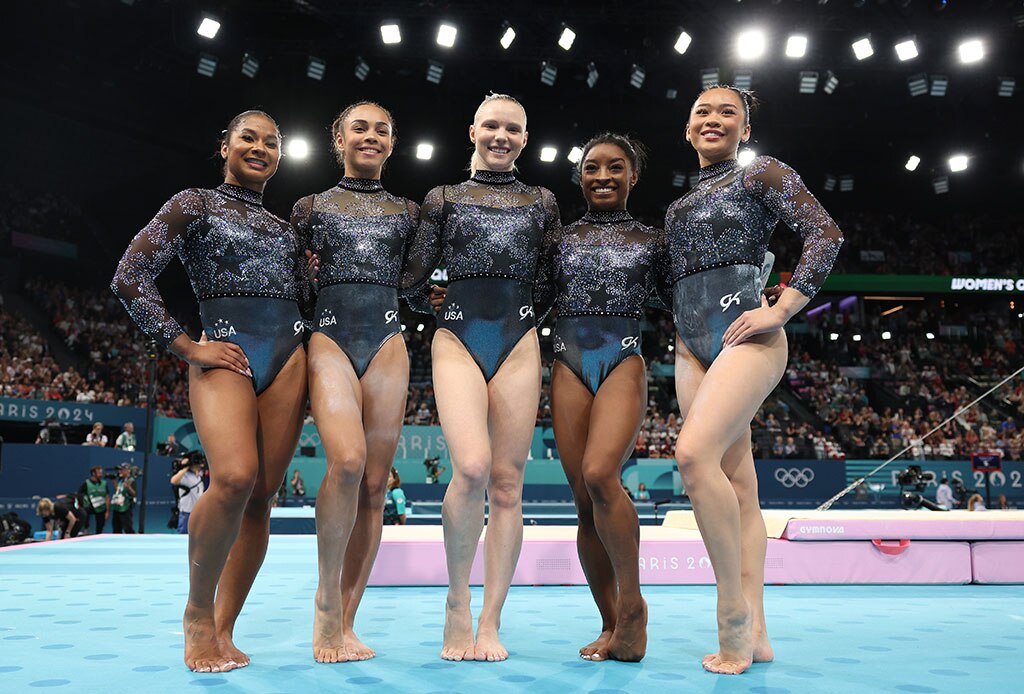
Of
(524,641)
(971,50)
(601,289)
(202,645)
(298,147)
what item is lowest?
(524,641)

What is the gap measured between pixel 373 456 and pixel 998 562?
5.26m

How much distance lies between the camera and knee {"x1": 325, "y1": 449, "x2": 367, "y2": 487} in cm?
299

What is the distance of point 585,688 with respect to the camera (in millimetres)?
2502

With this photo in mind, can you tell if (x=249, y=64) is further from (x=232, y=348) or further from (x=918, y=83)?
(x=232, y=348)

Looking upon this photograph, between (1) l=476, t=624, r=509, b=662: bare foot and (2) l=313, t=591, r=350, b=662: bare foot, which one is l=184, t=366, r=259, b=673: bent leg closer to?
(2) l=313, t=591, r=350, b=662: bare foot

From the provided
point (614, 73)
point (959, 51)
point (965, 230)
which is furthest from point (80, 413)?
point (965, 230)

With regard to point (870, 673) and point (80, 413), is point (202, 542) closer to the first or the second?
point (870, 673)

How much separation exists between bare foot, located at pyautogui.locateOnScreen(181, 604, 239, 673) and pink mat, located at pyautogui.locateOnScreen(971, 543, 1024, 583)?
18.3ft

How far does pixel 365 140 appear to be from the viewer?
345 centimetres

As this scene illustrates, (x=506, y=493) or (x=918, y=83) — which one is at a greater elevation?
(x=918, y=83)

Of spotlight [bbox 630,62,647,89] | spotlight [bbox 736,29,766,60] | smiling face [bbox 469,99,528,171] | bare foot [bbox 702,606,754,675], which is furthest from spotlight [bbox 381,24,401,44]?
bare foot [bbox 702,606,754,675]

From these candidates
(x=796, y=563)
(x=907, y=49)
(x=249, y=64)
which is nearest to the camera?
(x=796, y=563)

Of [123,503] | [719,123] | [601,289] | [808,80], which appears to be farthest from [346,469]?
[808,80]

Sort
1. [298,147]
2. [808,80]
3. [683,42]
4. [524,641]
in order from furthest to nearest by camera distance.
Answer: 1. [298,147]
2. [808,80]
3. [683,42]
4. [524,641]
